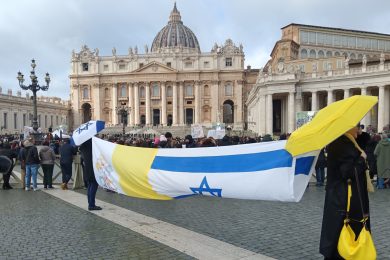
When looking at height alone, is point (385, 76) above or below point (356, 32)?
below

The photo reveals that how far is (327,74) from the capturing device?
4284 centimetres

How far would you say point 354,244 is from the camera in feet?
12.4

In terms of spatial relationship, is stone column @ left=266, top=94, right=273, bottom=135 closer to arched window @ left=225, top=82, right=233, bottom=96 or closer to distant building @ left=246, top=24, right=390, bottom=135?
distant building @ left=246, top=24, right=390, bottom=135

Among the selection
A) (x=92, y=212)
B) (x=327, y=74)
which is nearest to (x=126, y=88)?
(x=327, y=74)

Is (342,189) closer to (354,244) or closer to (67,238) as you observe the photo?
(354,244)

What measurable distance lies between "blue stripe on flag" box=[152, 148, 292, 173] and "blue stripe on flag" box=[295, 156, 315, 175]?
9 cm

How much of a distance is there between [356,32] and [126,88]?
5116 cm

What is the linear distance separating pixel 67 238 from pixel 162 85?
3300 inches

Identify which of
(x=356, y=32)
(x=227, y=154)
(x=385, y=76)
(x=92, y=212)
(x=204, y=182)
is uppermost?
(x=356, y=32)

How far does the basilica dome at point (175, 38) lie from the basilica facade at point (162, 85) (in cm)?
1757

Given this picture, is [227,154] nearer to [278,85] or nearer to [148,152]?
[148,152]

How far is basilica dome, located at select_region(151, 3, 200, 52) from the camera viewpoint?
107 m

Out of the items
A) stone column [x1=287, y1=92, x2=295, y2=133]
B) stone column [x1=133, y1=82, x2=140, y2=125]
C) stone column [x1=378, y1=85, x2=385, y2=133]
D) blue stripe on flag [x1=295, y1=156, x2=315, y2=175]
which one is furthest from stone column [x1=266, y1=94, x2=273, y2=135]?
stone column [x1=133, y1=82, x2=140, y2=125]

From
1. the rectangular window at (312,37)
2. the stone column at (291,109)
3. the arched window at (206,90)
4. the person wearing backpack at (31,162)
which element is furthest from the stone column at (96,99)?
the person wearing backpack at (31,162)
